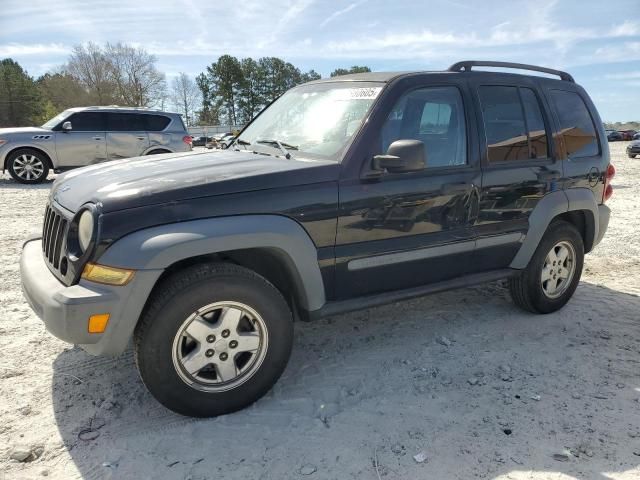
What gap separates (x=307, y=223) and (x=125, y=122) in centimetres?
1034

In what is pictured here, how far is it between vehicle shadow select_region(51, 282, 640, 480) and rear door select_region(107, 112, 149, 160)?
9159 millimetres

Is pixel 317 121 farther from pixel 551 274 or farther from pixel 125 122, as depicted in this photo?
pixel 125 122

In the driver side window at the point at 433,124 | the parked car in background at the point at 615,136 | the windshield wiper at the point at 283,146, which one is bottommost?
the windshield wiper at the point at 283,146

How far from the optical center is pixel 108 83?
192 ft

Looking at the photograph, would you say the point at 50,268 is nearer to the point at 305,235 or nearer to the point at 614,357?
the point at 305,235

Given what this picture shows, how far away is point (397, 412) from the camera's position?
277 cm

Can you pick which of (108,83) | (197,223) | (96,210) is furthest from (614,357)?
(108,83)

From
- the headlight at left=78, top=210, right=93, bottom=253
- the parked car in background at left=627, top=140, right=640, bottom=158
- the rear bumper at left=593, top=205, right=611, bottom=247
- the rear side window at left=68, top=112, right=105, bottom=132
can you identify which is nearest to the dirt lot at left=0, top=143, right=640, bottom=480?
the rear bumper at left=593, top=205, right=611, bottom=247

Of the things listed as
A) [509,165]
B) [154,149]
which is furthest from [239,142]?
[154,149]

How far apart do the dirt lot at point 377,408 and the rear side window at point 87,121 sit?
8294 mm

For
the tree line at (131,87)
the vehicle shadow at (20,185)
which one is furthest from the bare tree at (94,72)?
the vehicle shadow at (20,185)

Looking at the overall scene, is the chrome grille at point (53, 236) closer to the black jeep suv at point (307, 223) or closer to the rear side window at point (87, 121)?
the black jeep suv at point (307, 223)

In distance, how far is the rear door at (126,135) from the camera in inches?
452

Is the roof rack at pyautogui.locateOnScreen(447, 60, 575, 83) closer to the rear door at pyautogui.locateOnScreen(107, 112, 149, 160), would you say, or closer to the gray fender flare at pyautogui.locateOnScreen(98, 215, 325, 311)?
the gray fender flare at pyautogui.locateOnScreen(98, 215, 325, 311)
